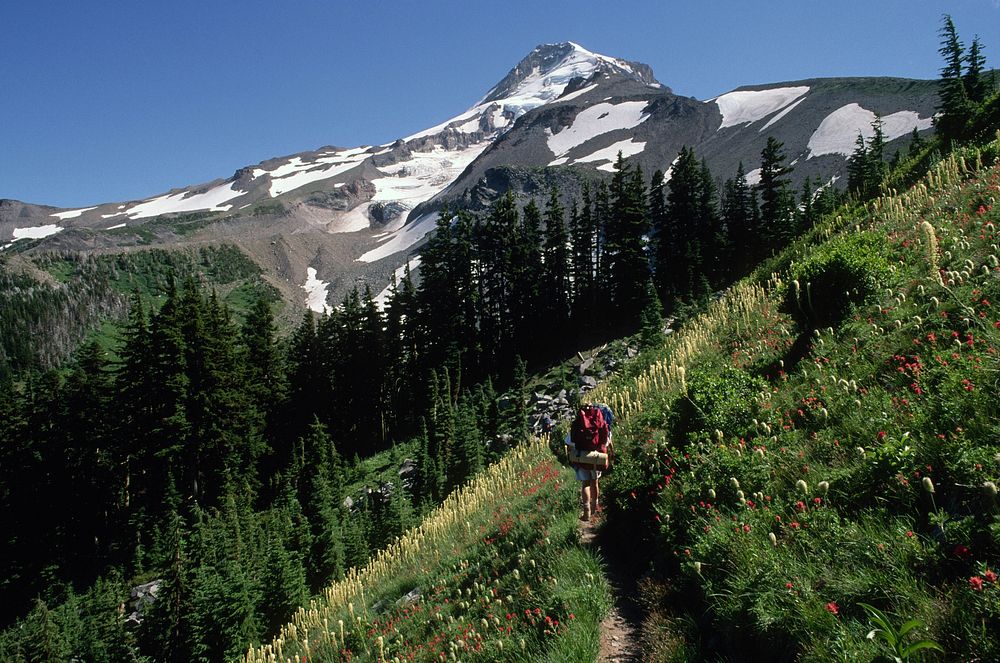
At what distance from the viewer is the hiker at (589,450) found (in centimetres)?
758

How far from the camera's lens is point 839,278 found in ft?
25.0

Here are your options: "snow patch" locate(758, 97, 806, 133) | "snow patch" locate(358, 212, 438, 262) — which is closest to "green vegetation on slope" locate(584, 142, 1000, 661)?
"snow patch" locate(758, 97, 806, 133)

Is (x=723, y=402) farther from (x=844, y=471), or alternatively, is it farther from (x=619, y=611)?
(x=619, y=611)

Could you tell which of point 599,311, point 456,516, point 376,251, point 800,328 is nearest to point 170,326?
point 456,516

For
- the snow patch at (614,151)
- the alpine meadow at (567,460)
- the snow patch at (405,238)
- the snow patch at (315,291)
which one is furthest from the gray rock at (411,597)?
the snow patch at (405,238)

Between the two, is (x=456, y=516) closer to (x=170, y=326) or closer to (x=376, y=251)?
(x=170, y=326)

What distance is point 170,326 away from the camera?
3612 cm

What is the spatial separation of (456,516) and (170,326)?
3270 cm

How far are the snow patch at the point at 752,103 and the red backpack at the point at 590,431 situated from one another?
137382 mm

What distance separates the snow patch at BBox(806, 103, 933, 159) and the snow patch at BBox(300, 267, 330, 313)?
120 meters

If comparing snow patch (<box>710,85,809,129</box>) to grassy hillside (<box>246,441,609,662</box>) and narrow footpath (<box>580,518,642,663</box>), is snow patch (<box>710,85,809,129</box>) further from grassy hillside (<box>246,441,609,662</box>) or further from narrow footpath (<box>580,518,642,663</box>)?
narrow footpath (<box>580,518,642,663</box>)

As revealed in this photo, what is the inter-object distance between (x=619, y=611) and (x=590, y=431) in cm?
286

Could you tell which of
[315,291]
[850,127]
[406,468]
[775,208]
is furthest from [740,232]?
[315,291]

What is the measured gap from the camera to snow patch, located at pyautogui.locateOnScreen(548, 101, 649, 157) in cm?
15938
